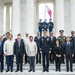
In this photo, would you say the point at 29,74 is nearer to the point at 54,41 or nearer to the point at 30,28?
the point at 54,41

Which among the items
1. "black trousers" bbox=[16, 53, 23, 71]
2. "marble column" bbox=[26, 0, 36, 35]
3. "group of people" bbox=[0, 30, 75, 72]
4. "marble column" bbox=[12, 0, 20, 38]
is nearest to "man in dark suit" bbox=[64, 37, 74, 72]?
"group of people" bbox=[0, 30, 75, 72]

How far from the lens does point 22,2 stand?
38.0m

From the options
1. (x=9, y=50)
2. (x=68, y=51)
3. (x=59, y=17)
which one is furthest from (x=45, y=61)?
(x=59, y=17)

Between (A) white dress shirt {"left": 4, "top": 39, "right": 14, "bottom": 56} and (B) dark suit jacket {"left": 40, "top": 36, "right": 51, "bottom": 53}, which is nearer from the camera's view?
(B) dark suit jacket {"left": 40, "top": 36, "right": 51, "bottom": 53}

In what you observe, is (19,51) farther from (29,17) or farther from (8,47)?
(29,17)

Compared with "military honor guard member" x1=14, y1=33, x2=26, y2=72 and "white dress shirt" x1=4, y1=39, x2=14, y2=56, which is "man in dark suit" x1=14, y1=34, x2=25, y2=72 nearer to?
"military honor guard member" x1=14, y1=33, x2=26, y2=72

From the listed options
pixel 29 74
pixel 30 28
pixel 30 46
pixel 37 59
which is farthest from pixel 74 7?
pixel 29 74

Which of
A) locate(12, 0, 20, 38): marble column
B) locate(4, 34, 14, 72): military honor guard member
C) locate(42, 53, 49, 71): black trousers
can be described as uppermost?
locate(12, 0, 20, 38): marble column

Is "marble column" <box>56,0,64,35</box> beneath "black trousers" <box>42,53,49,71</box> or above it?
above

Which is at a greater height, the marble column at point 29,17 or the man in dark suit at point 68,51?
the marble column at point 29,17

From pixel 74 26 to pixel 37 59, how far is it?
10.6m

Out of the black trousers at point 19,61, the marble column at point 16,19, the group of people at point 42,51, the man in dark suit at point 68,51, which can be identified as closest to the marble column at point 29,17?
the marble column at point 16,19

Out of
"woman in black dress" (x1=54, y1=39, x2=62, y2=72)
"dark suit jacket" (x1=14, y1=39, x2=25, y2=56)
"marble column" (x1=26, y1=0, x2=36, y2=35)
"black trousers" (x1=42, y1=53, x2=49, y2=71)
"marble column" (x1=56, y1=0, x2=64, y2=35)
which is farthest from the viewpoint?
"marble column" (x1=26, y1=0, x2=36, y2=35)

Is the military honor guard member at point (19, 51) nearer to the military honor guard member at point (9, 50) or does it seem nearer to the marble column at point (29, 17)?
the military honor guard member at point (9, 50)
